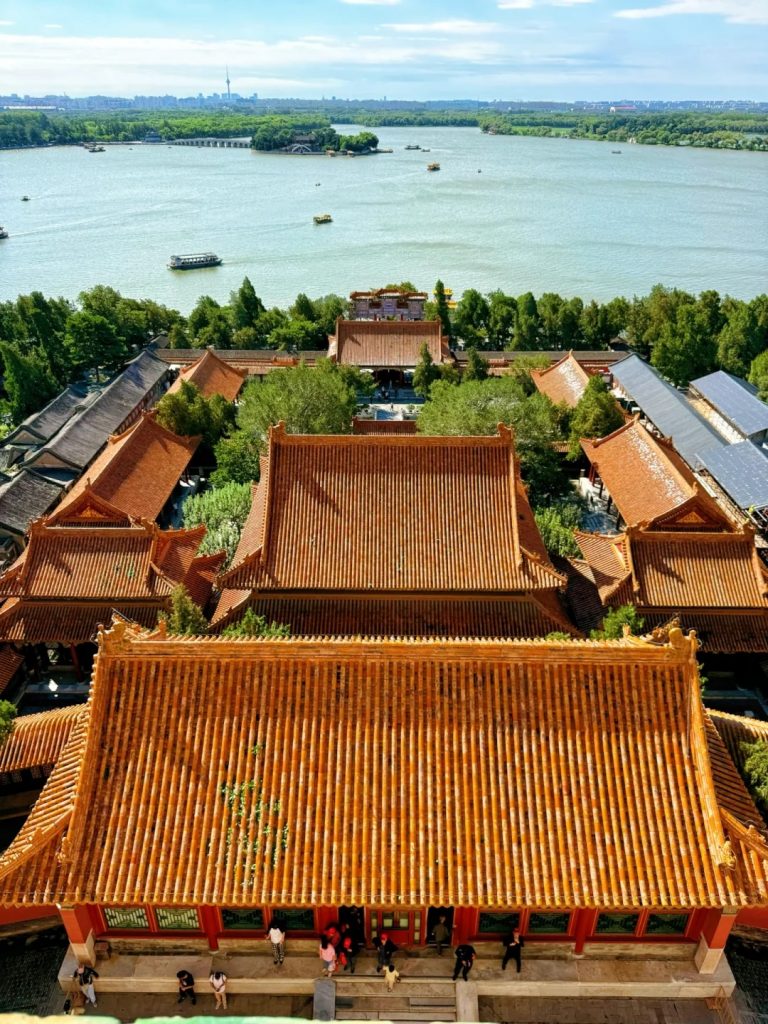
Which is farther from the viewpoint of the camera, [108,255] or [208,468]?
[108,255]

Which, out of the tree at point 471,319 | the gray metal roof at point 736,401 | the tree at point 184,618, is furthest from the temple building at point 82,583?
the tree at point 471,319

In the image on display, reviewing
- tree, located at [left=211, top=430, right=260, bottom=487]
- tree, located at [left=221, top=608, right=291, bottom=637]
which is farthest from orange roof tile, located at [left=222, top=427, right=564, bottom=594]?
tree, located at [left=211, top=430, right=260, bottom=487]

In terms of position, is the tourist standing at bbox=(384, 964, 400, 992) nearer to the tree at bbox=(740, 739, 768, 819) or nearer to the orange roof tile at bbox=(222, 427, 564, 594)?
the tree at bbox=(740, 739, 768, 819)

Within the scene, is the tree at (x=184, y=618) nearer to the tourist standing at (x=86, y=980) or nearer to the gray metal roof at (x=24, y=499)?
the tourist standing at (x=86, y=980)

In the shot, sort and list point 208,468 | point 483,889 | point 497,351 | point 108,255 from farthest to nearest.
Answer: point 108,255 → point 497,351 → point 208,468 → point 483,889

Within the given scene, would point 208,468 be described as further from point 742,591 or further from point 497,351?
point 497,351

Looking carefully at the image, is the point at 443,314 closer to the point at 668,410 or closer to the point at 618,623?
the point at 668,410

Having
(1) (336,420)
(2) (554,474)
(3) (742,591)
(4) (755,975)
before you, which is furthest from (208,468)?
(4) (755,975)
